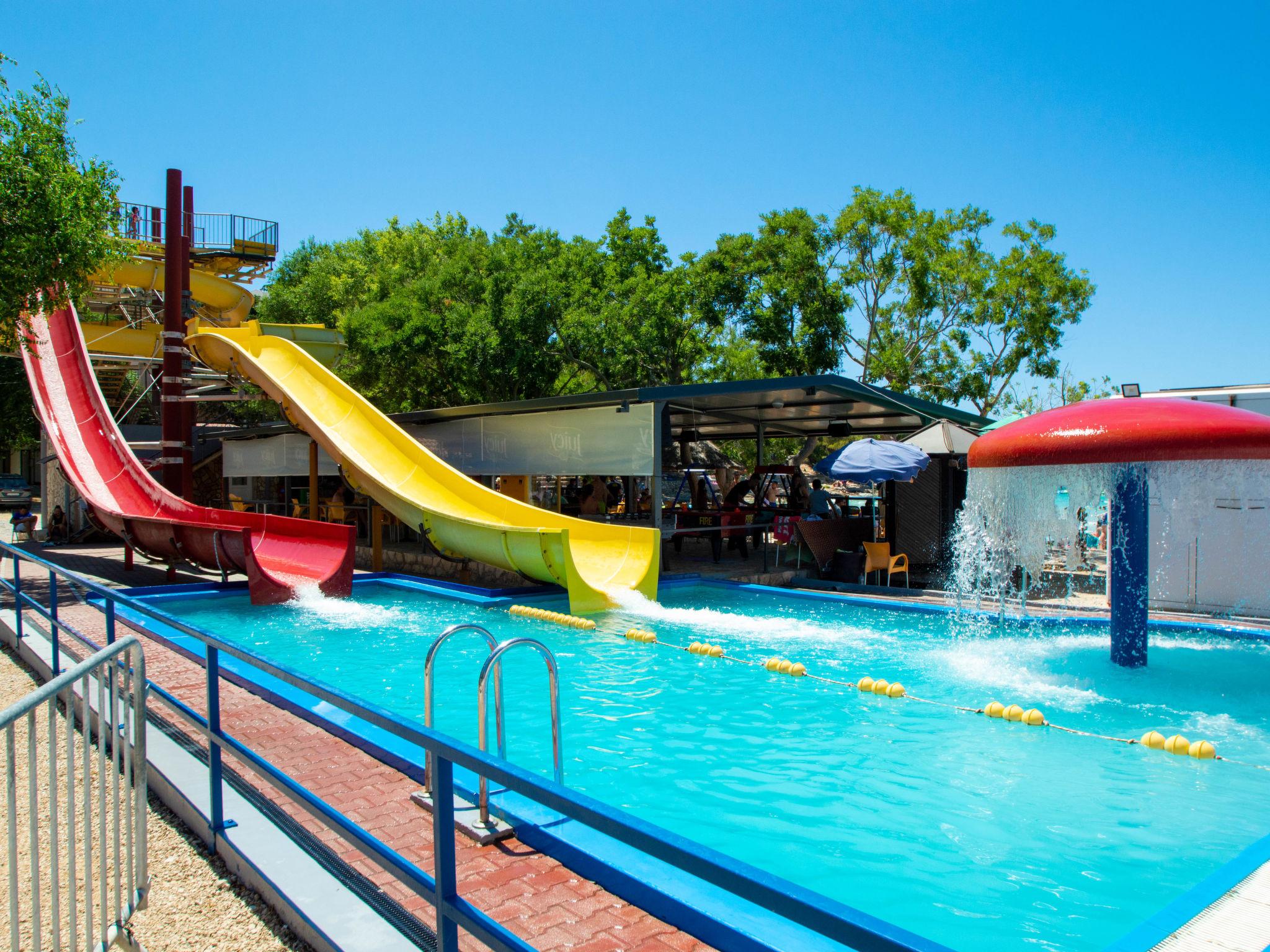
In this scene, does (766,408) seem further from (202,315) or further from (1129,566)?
(202,315)

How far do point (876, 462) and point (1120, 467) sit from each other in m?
5.34

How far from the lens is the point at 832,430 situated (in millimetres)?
18500

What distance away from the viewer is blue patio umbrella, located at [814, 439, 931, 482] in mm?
12383

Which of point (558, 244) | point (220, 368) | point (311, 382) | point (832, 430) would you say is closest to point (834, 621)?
point (832, 430)

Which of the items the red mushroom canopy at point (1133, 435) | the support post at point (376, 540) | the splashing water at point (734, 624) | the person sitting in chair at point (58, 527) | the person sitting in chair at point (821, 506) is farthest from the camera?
the person sitting in chair at point (58, 527)

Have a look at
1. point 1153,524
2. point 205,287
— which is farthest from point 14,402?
point 1153,524

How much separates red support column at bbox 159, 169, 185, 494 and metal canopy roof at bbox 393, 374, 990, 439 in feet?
13.7

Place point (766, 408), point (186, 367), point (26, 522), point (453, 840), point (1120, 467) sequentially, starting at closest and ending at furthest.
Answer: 1. point (453, 840)
2. point (1120, 467)
3. point (766, 408)
4. point (186, 367)
5. point (26, 522)

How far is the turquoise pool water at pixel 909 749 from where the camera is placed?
3.95m

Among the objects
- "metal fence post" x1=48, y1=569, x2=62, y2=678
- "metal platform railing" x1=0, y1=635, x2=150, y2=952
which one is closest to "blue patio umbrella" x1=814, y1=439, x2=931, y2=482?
"metal fence post" x1=48, y1=569, x2=62, y2=678

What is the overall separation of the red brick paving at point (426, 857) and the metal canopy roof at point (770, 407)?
25.0ft

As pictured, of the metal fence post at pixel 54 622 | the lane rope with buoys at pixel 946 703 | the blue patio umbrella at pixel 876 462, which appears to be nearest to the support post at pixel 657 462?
the blue patio umbrella at pixel 876 462

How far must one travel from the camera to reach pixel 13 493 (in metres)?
33.5

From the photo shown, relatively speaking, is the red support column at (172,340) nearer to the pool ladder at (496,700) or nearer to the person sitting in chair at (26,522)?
the person sitting in chair at (26,522)
